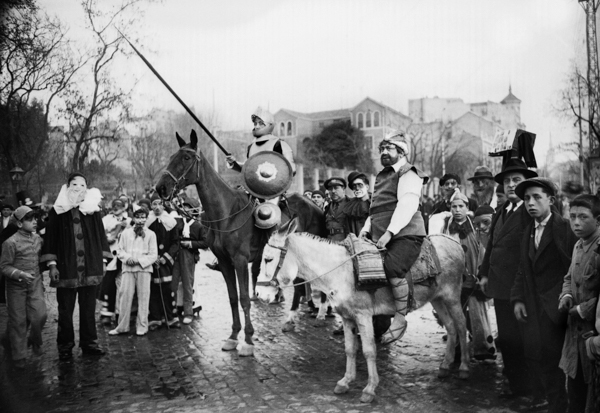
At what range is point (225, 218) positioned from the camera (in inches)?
304

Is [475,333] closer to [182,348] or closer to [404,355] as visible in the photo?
[404,355]

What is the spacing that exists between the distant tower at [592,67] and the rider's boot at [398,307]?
4118mm

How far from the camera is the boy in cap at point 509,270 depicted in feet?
17.4

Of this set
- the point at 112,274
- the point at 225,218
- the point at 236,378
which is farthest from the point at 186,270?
the point at 236,378

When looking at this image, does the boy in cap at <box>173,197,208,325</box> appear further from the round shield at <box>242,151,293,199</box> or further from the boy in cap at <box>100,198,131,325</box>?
the round shield at <box>242,151,293,199</box>

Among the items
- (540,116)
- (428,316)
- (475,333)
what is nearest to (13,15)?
(475,333)

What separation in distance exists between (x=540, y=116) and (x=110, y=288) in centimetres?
1449

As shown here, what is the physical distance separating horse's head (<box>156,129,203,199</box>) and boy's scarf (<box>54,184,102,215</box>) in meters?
1.04

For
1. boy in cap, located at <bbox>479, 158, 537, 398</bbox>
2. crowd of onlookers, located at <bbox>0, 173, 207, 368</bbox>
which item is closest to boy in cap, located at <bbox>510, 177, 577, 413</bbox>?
boy in cap, located at <bbox>479, 158, 537, 398</bbox>

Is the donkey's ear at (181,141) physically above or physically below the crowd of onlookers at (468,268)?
above

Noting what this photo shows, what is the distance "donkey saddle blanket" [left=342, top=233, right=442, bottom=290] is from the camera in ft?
17.5

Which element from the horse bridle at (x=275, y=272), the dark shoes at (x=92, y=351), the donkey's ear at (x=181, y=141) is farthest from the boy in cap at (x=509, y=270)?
the dark shoes at (x=92, y=351)

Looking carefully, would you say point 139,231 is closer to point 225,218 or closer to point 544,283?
point 225,218

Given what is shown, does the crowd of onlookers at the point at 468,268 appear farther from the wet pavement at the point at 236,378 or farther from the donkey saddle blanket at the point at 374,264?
the donkey saddle blanket at the point at 374,264
